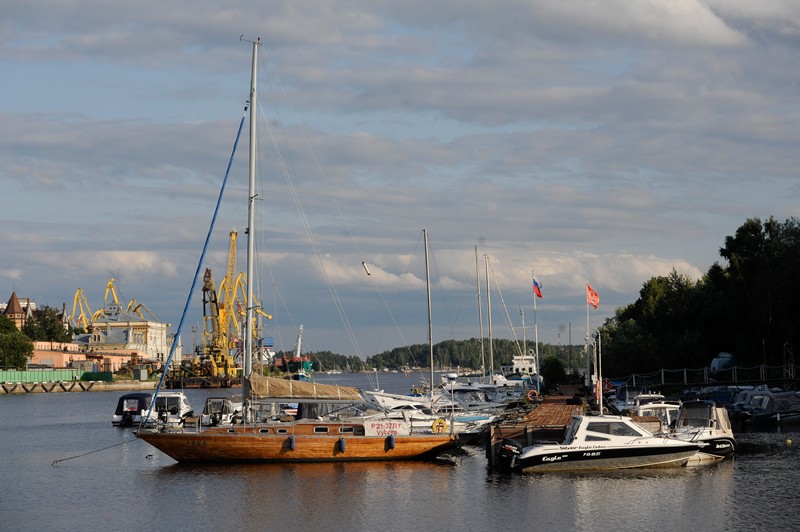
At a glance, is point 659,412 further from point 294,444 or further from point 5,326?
point 5,326

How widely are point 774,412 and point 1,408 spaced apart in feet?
291

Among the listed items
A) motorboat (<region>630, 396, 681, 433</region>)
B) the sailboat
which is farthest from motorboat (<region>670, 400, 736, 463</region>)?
the sailboat

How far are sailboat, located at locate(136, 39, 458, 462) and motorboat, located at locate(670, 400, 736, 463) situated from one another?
35.1 feet

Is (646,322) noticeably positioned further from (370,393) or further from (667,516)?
(667,516)

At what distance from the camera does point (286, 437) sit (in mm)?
45875

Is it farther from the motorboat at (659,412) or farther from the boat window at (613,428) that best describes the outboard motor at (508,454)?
the motorboat at (659,412)

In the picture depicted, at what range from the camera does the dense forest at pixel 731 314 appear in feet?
292

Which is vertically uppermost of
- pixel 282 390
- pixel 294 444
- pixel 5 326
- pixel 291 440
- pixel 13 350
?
pixel 5 326

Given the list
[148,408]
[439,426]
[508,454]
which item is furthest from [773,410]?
[148,408]

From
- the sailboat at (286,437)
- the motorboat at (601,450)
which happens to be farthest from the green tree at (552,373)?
the motorboat at (601,450)

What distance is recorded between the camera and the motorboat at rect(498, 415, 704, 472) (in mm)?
41750

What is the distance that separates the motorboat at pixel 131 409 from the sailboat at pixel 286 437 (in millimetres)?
30191

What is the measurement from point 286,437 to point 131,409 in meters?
37.0

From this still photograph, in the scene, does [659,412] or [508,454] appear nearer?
[508,454]
